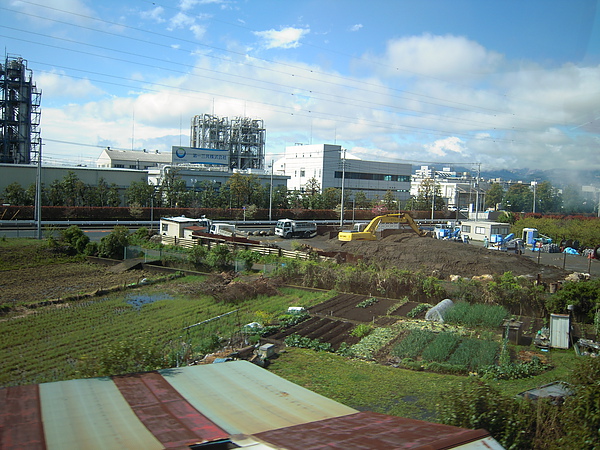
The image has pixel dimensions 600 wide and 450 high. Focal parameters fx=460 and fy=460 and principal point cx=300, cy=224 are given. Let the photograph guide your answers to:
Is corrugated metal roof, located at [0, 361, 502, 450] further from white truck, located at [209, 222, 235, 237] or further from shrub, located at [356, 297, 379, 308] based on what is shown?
white truck, located at [209, 222, 235, 237]

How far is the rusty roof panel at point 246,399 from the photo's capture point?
484cm

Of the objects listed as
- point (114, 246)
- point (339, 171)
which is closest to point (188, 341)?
point (114, 246)

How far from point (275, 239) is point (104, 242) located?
485 inches

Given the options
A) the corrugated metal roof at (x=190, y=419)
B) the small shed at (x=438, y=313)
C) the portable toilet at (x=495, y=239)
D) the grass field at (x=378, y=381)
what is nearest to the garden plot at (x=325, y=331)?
the grass field at (x=378, y=381)

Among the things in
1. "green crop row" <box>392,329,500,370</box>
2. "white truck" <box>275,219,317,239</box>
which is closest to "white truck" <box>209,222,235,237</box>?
"white truck" <box>275,219,317,239</box>

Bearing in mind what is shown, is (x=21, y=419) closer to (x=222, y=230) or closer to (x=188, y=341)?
(x=188, y=341)

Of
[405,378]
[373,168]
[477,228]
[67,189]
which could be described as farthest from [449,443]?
[373,168]

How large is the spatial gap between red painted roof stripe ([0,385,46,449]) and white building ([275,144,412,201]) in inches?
2153

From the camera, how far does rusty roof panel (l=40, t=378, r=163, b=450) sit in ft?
13.3

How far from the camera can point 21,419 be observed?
A: 441cm

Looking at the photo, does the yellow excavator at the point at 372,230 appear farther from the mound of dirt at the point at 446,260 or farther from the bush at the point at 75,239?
the bush at the point at 75,239

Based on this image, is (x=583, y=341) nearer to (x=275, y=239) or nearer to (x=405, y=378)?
(x=405, y=378)

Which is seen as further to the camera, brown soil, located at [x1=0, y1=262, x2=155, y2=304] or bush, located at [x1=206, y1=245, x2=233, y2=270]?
bush, located at [x1=206, y1=245, x2=233, y2=270]

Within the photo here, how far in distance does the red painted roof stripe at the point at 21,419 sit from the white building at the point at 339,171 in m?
54.7
